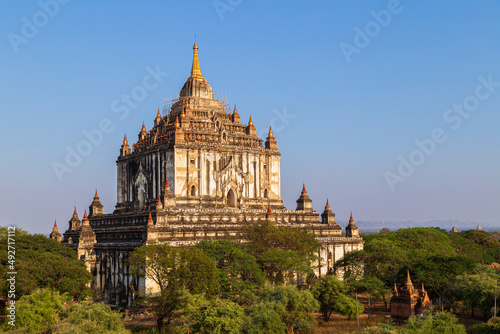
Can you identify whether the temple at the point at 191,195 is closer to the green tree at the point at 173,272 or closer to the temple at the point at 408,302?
the green tree at the point at 173,272

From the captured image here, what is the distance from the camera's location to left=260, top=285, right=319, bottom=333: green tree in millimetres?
46656

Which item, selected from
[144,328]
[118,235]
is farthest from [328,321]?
[118,235]

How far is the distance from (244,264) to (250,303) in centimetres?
472

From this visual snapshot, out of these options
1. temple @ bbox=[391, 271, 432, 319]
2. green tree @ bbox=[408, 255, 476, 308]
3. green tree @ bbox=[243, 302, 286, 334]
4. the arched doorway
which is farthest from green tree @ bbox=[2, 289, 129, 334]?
the arched doorway

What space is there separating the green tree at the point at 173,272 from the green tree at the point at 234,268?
1663 mm

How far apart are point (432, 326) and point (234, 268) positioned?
18130mm

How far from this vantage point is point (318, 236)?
70.7m

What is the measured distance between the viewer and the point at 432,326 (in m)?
41.2

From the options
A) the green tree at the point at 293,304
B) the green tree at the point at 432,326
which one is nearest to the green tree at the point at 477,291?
the green tree at the point at 432,326

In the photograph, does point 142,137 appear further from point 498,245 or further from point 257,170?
point 498,245

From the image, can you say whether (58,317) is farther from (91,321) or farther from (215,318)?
(215,318)

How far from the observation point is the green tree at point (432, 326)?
40250 mm

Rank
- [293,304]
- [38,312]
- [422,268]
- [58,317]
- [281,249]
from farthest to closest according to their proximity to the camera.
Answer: [281,249] < [422,268] < [293,304] < [38,312] < [58,317]

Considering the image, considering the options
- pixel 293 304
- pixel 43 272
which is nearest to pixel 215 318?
pixel 293 304
